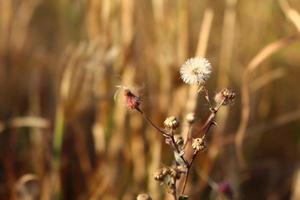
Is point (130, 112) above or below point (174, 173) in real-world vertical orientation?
above

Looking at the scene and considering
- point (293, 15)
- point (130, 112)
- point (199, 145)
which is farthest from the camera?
point (130, 112)

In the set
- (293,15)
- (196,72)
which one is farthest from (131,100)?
(293,15)

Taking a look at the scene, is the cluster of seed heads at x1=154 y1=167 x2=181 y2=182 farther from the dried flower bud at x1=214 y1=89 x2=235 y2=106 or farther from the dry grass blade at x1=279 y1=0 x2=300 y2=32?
the dry grass blade at x1=279 y1=0 x2=300 y2=32

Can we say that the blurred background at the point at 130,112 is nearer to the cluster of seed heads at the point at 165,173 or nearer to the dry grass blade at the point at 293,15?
the dry grass blade at the point at 293,15

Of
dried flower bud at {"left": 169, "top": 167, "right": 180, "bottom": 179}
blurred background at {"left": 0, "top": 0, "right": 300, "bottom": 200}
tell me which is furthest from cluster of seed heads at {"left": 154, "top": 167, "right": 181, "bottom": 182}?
blurred background at {"left": 0, "top": 0, "right": 300, "bottom": 200}

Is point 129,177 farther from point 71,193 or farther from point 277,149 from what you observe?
point 277,149

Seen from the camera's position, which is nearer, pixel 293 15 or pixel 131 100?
pixel 131 100

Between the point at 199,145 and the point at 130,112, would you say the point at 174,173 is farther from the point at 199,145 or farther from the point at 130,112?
the point at 130,112

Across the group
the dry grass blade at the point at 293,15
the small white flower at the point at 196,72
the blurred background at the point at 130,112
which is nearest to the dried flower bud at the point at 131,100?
the small white flower at the point at 196,72

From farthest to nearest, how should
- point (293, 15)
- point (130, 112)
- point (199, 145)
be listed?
point (130, 112), point (293, 15), point (199, 145)

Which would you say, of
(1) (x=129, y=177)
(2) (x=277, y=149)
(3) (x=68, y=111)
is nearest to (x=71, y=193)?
(1) (x=129, y=177)
